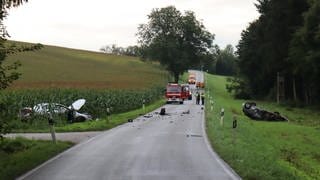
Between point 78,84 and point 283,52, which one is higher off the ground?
point 283,52

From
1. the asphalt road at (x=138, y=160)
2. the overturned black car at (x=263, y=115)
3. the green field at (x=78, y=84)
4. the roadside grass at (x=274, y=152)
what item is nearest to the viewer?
the asphalt road at (x=138, y=160)

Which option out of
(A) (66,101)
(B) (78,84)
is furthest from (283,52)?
(A) (66,101)

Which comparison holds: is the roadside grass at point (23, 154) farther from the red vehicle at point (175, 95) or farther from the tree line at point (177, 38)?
the tree line at point (177, 38)

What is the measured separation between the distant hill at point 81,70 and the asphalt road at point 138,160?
44247 millimetres

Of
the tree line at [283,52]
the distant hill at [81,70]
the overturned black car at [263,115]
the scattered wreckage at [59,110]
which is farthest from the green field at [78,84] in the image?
the tree line at [283,52]

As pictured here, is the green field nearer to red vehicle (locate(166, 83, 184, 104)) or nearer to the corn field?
the corn field

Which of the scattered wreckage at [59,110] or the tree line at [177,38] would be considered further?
the tree line at [177,38]

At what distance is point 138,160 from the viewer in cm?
1941

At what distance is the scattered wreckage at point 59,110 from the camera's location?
1527 inches

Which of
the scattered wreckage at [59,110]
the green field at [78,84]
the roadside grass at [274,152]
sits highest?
the green field at [78,84]

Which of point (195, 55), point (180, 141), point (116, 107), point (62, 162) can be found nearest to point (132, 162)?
point (62, 162)

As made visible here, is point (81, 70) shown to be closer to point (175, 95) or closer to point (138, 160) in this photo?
point (175, 95)

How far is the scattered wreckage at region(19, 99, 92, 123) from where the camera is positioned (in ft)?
127

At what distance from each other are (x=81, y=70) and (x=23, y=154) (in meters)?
85.2
